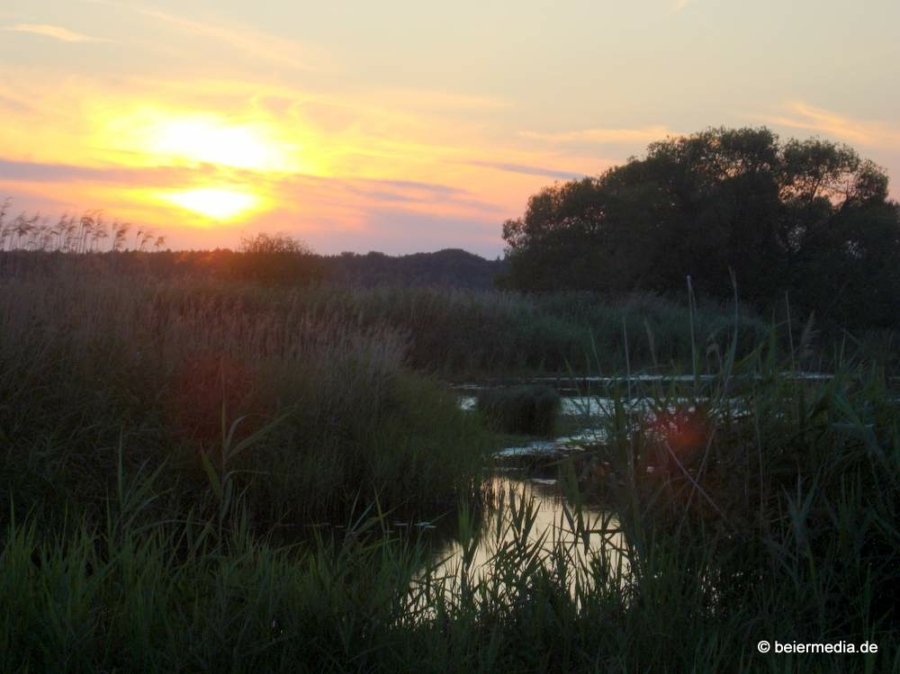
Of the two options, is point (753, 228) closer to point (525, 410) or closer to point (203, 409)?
point (525, 410)

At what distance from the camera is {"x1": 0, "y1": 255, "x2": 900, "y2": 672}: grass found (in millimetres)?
3482

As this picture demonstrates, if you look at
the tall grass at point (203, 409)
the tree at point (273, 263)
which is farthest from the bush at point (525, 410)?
the tree at point (273, 263)

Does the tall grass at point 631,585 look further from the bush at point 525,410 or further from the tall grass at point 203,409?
the bush at point 525,410

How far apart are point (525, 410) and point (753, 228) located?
24008mm

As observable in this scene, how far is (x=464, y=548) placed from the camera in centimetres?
399

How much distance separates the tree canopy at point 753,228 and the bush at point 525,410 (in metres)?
22.0

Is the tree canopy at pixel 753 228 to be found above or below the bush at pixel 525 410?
above

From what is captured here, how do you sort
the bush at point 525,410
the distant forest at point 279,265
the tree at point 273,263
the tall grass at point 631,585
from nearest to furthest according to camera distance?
the tall grass at point 631,585, the distant forest at point 279,265, the bush at point 525,410, the tree at point 273,263

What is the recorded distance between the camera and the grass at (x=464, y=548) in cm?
348

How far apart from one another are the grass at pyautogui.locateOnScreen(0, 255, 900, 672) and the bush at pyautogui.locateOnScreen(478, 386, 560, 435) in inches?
169

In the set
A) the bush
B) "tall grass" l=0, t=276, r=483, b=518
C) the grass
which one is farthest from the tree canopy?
the grass

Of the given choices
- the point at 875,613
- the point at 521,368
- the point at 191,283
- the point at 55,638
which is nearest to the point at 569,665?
the point at 875,613

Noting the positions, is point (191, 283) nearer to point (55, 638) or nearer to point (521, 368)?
point (521, 368)

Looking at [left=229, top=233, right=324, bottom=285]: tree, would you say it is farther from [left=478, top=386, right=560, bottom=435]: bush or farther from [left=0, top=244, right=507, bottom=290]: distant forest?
[left=478, top=386, right=560, bottom=435]: bush
